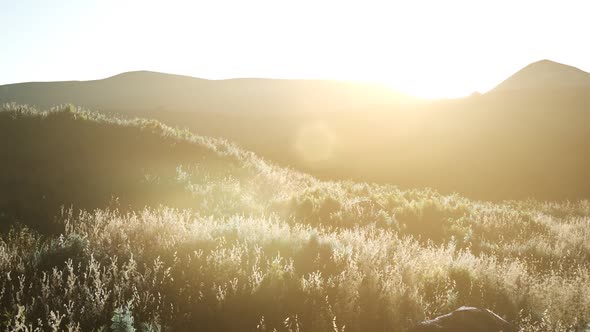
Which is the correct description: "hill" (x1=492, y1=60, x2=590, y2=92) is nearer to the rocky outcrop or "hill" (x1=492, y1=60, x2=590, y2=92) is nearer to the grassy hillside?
the grassy hillside

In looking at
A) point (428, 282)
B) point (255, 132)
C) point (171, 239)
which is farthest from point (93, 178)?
point (255, 132)

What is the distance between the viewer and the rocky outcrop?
3.74m

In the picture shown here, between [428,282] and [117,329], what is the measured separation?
4.19 metres

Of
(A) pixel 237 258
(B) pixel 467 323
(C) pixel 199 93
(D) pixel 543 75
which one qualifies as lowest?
(B) pixel 467 323

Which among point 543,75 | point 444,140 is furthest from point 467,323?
point 543,75

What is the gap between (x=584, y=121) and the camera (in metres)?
39.2

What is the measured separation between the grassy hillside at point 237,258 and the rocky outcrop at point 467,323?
19.1 inches

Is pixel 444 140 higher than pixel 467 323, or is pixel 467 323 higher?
pixel 444 140

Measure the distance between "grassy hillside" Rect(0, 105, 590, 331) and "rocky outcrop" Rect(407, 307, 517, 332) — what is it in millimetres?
485

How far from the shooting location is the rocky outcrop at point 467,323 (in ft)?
12.3

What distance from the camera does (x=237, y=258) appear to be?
16.7 ft

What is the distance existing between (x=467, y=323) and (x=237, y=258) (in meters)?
2.89

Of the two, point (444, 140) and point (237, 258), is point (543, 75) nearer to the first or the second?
point (444, 140)

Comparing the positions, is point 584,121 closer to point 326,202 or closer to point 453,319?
point 326,202
